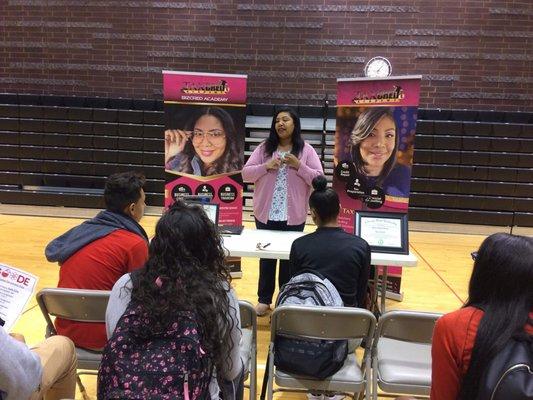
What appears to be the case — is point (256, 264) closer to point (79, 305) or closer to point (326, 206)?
point (326, 206)

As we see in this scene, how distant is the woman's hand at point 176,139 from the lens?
439 centimetres

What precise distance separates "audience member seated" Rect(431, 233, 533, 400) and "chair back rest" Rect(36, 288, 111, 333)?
139 cm

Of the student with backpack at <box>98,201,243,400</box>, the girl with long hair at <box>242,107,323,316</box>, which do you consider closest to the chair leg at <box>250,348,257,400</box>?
the student with backpack at <box>98,201,243,400</box>

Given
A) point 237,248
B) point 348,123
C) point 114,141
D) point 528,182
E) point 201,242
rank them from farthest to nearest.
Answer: point 114,141 < point 528,182 < point 348,123 < point 237,248 < point 201,242

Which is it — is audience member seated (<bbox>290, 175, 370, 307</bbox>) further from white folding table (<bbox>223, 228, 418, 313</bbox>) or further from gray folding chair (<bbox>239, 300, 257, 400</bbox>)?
white folding table (<bbox>223, 228, 418, 313</bbox>)

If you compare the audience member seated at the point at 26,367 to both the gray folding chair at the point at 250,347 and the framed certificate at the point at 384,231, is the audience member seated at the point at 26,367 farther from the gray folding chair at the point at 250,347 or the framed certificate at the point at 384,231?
the framed certificate at the point at 384,231

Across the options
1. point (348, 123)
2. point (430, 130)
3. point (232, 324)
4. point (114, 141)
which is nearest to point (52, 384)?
point (232, 324)

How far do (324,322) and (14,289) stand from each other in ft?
4.20

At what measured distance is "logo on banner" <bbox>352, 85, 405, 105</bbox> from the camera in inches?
152

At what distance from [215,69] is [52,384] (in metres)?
5.98

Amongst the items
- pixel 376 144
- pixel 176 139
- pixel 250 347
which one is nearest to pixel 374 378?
pixel 250 347

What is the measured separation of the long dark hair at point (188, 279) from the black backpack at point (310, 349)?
535mm

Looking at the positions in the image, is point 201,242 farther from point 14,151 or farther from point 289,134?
point 14,151

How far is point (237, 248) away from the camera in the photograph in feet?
9.87
